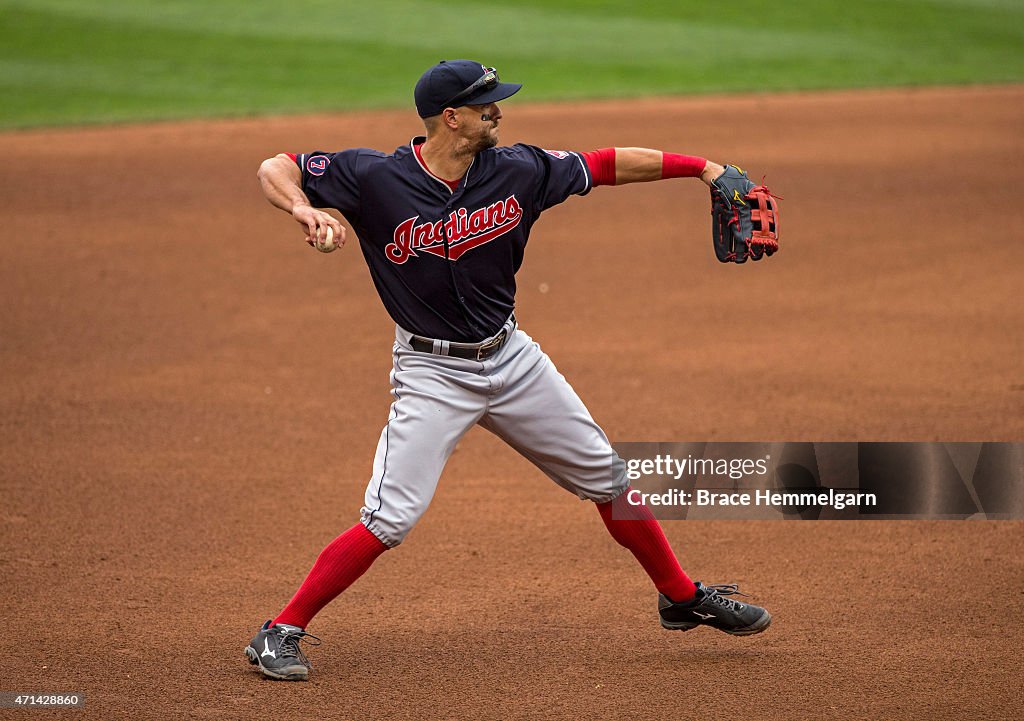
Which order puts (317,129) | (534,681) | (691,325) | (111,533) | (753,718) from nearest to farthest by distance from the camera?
1. (753,718)
2. (534,681)
3. (111,533)
4. (691,325)
5. (317,129)

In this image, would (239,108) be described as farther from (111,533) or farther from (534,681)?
(534,681)

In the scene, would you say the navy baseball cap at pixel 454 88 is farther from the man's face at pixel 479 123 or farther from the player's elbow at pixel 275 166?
the player's elbow at pixel 275 166

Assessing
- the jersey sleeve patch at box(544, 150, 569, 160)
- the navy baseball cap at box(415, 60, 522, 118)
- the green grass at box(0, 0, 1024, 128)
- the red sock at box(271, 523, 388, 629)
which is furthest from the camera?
the green grass at box(0, 0, 1024, 128)

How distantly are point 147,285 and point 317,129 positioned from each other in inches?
259

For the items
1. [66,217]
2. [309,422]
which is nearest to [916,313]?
[309,422]

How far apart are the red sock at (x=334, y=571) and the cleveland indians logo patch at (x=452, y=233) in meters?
0.96

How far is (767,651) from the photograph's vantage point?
4793 mm

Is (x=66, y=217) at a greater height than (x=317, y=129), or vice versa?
(x=317, y=129)

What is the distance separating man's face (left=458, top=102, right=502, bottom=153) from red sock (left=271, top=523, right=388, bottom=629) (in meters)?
1.38

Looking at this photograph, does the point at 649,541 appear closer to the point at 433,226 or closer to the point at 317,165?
the point at 433,226

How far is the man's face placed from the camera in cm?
441

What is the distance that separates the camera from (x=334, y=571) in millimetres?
4512

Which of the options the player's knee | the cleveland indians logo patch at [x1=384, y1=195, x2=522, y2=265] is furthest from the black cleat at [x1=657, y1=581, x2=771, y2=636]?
the cleveland indians logo patch at [x1=384, y1=195, x2=522, y2=265]

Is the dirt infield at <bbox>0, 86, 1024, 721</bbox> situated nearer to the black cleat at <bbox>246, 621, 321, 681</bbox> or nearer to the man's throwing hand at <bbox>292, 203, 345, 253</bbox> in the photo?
the black cleat at <bbox>246, 621, 321, 681</bbox>
